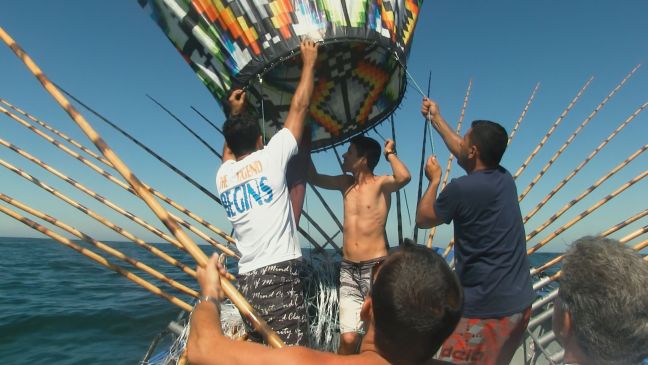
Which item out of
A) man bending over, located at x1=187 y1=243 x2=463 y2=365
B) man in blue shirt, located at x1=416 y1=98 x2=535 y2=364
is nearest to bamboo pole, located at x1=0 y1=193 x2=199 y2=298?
man bending over, located at x1=187 y1=243 x2=463 y2=365

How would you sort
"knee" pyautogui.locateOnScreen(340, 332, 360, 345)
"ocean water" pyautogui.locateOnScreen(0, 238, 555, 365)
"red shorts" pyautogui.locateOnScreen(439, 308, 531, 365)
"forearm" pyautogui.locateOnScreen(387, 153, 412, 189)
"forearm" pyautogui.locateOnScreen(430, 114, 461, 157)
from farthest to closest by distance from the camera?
1. "ocean water" pyautogui.locateOnScreen(0, 238, 555, 365)
2. "forearm" pyautogui.locateOnScreen(387, 153, 412, 189)
3. "knee" pyautogui.locateOnScreen(340, 332, 360, 345)
4. "forearm" pyautogui.locateOnScreen(430, 114, 461, 157)
5. "red shorts" pyautogui.locateOnScreen(439, 308, 531, 365)

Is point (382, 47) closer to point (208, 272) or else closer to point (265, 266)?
point (265, 266)

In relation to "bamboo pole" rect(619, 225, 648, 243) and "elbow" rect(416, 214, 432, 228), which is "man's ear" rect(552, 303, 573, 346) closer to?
"elbow" rect(416, 214, 432, 228)

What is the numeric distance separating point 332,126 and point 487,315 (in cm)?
198

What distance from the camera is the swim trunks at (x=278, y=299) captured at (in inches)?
83.3

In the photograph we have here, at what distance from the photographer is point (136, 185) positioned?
76.2 inches

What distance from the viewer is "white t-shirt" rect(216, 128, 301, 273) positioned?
2.12 meters

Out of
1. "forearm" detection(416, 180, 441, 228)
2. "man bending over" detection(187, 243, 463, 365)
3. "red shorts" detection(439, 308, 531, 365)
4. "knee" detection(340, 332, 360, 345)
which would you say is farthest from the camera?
"knee" detection(340, 332, 360, 345)

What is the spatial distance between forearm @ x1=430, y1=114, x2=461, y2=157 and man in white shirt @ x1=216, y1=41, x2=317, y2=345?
1075mm

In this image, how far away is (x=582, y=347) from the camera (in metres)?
1.19

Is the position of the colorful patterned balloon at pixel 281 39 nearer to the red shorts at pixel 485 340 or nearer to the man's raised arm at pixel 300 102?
the man's raised arm at pixel 300 102

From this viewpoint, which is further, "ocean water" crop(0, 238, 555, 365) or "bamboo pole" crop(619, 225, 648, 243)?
"ocean water" crop(0, 238, 555, 365)

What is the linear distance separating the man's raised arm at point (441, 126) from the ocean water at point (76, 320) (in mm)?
6359

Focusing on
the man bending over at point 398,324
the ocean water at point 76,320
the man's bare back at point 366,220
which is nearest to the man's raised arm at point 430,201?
the man's bare back at point 366,220
